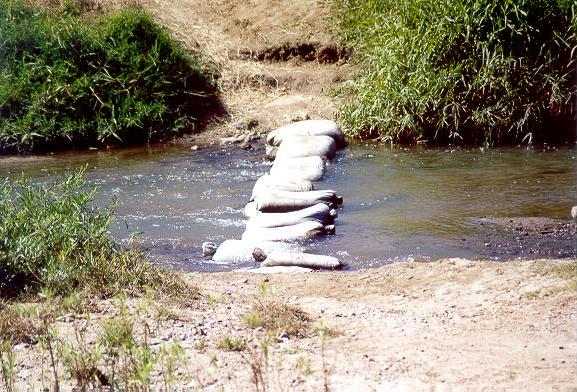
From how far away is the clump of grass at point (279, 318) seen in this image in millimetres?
4375

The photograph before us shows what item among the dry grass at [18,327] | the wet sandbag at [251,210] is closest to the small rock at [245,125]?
the wet sandbag at [251,210]

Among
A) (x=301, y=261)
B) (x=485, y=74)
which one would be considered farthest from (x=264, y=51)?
A: (x=301, y=261)

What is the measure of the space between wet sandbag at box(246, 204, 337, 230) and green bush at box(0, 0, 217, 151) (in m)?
4.50

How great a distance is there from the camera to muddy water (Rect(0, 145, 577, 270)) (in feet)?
22.2

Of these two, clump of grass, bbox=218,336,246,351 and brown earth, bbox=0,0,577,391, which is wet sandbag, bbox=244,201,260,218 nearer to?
brown earth, bbox=0,0,577,391

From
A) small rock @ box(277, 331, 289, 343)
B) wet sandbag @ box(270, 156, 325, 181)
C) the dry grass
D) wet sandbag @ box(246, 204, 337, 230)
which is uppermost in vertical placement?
small rock @ box(277, 331, 289, 343)

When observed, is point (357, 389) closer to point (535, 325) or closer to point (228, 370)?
point (228, 370)

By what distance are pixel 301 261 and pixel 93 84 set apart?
19.9ft

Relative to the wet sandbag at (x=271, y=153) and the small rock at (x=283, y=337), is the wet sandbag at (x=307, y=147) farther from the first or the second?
the small rock at (x=283, y=337)

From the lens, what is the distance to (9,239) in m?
5.06

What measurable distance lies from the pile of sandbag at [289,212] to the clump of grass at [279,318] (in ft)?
4.95

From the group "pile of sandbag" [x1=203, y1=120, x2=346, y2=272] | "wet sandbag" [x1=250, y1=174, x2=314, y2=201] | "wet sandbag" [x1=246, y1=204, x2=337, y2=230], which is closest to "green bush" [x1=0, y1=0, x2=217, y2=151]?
"pile of sandbag" [x1=203, y1=120, x2=346, y2=272]

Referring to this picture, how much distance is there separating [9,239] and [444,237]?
10.5ft

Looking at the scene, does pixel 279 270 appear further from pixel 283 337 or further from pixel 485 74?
pixel 485 74
